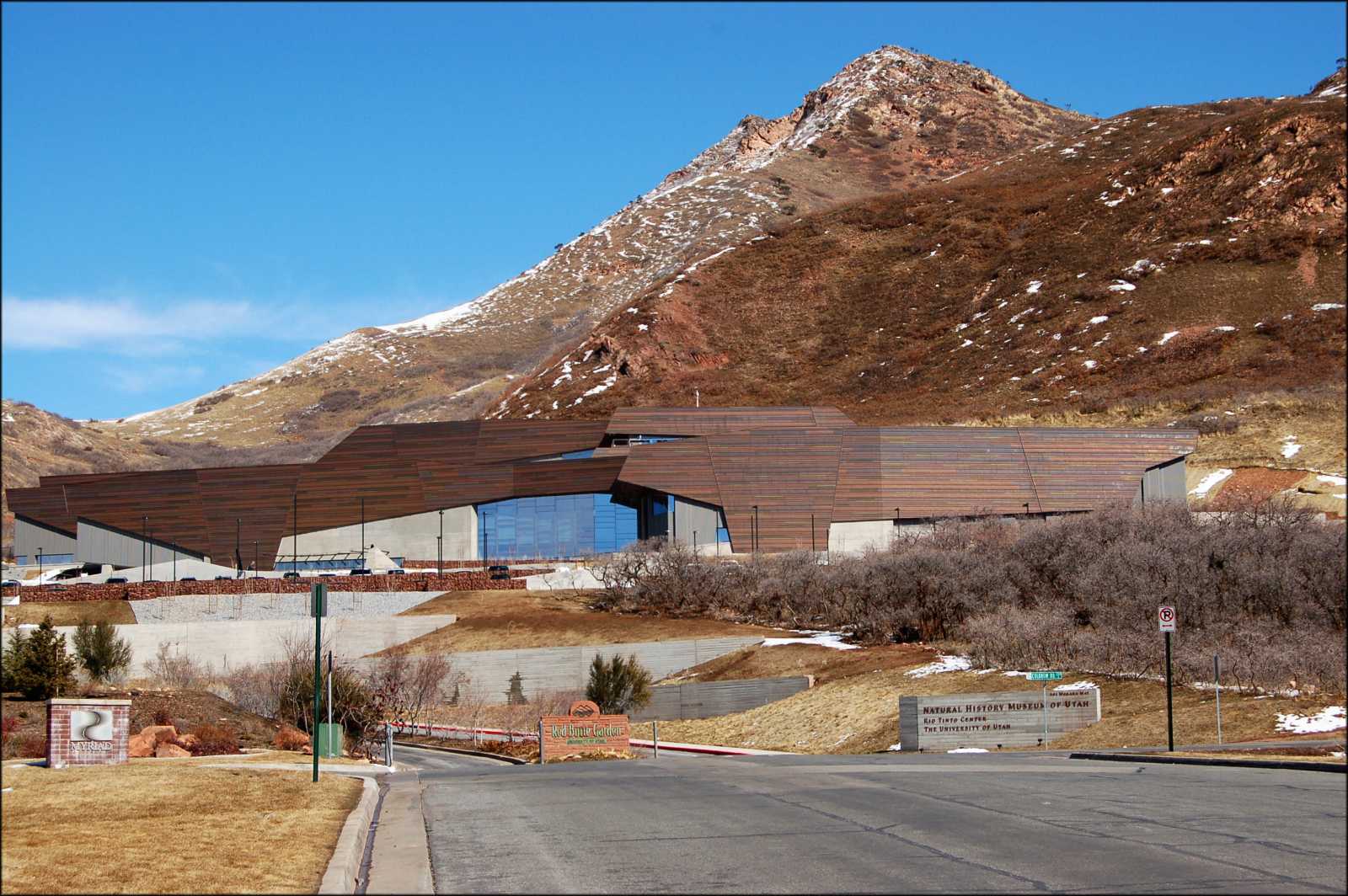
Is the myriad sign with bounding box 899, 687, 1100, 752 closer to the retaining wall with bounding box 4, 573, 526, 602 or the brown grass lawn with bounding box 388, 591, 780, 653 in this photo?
the brown grass lawn with bounding box 388, 591, 780, 653

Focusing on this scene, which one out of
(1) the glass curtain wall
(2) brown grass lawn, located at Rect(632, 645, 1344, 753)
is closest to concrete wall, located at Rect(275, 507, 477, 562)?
(1) the glass curtain wall

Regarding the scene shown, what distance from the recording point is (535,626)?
67.1 m

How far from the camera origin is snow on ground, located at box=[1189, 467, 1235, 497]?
8562cm

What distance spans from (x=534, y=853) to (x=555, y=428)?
82958 millimetres

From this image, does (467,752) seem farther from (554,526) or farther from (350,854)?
(554,526)

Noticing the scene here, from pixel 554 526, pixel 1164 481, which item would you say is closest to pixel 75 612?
pixel 554 526

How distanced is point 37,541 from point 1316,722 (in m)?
95.6

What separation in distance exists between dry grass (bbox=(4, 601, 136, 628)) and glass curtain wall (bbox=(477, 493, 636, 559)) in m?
28.4

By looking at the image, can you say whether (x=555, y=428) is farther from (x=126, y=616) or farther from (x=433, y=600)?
(x=126, y=616)

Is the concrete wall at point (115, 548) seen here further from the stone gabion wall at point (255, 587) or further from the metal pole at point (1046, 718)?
the metal pole at point (1046, 718)

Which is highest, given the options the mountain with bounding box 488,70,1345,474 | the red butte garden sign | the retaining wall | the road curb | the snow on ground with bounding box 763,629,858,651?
the mountain with bounding box 488,70,1345,474

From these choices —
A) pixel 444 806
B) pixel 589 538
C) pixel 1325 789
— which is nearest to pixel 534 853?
pixel 444 806

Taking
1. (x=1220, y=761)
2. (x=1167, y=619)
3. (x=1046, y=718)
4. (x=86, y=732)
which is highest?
(x=1167, y=619)

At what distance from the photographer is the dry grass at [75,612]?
2625 inches
